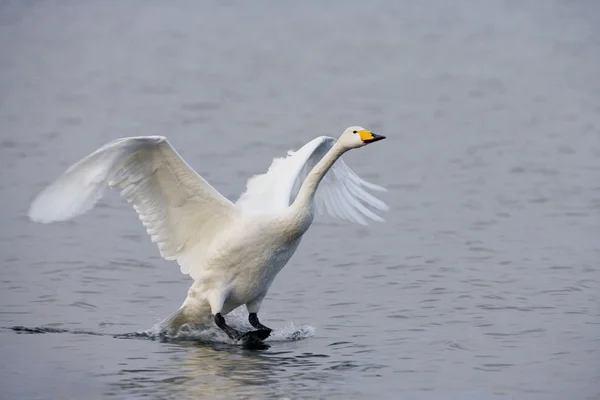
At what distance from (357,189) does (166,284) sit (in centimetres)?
243

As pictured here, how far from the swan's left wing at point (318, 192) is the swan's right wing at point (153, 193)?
513mm

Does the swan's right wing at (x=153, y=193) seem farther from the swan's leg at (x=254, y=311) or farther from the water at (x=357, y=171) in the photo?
the water at (x=357, y=171)

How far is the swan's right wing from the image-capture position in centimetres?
1176

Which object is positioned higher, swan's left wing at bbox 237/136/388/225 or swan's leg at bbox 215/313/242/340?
swan's left wing at bbox 237/136/388/225

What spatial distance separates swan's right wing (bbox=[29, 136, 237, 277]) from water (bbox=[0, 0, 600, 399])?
1.00m

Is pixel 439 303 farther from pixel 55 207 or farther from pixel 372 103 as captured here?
pixel 372 103

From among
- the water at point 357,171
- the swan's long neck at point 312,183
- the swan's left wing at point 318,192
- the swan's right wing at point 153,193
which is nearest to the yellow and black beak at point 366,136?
the swan's long neck at point 312,183

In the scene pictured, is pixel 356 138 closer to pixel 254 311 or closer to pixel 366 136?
pixel 366 136

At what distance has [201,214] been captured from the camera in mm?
12695

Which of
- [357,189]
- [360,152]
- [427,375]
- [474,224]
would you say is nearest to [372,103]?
[360,152]

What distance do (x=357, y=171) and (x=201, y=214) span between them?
271 inches

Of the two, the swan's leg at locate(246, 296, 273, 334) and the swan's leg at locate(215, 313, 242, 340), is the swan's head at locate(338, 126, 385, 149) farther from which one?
the swan's leg at locate(215, 313, 242, 340)

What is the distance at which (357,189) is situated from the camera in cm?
1471

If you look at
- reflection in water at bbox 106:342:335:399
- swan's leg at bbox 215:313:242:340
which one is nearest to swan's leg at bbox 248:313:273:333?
swan's leg at bbox 215:313:242:340
